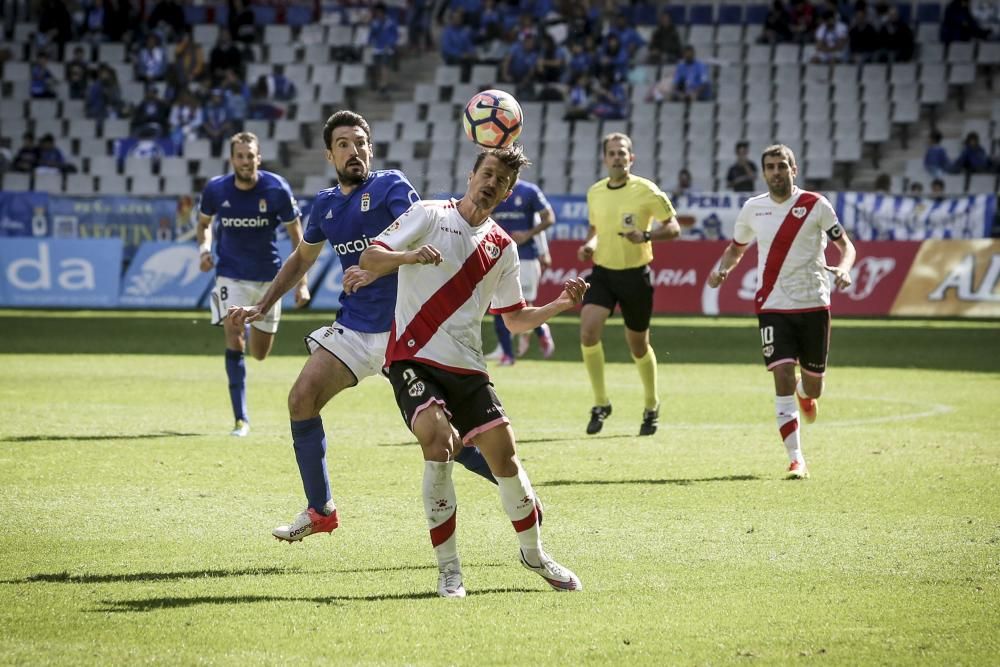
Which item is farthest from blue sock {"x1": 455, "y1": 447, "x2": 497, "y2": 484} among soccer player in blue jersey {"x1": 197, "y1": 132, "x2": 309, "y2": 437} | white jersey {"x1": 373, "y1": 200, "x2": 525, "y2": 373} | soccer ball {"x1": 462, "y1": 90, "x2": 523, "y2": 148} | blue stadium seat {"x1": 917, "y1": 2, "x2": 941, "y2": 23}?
blue stadium seat {"x1": 917, "y1": 2, "x2": 941, "y2": 23}

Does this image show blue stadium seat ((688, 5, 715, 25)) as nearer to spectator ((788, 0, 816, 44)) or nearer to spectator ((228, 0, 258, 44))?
spectator ((788, 0, 816, 44))

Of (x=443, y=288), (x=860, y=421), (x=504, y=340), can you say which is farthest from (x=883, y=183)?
(x=443, y=288)

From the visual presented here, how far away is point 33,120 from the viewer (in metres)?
36.7

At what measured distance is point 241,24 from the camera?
3747 centimetres

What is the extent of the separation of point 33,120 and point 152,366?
20.7 m

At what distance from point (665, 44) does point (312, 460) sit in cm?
2733

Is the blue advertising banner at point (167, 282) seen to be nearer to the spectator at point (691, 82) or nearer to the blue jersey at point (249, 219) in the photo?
the spectator at point (691, 82)

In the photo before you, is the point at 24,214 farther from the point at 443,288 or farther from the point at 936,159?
the point at 443,288

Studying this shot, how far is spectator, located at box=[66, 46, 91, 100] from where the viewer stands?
3697 centimetres

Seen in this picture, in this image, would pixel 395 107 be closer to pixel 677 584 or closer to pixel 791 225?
pixel 791 225

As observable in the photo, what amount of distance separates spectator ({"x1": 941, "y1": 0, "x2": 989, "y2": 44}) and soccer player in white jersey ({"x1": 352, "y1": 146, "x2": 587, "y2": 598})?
28426 millimetres

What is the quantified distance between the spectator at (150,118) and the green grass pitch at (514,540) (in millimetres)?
20575

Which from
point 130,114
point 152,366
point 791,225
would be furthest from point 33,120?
point 791,225

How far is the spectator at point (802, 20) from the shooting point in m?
33.8
